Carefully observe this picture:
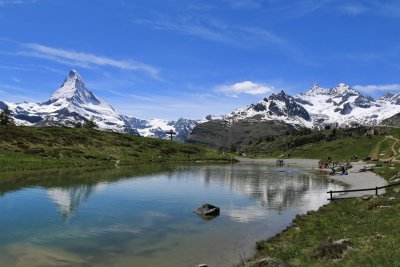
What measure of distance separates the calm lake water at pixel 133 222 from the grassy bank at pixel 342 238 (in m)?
2.36

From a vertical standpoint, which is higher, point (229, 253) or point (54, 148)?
point (54, 148)

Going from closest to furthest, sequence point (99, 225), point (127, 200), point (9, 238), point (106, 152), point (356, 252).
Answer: point (356, 252)
point (9, 238)
point (99, 225)
point (127, 200)
point (106, 152)

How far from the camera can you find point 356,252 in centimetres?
2252

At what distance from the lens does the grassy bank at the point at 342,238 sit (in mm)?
21812

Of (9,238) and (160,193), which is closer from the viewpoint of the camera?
(9,238)

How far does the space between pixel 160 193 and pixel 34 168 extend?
45.9m

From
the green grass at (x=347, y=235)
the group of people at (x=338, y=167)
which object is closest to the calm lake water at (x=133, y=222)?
the green grass at (x=347, y=235)

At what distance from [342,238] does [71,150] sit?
12021 cm

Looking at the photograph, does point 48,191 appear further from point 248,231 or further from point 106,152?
point 106,152

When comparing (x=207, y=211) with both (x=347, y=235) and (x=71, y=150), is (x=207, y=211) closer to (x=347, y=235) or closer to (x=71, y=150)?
(x=347, y=235)

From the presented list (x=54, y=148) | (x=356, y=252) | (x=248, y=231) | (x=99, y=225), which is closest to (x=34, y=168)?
(x=54, y=148)

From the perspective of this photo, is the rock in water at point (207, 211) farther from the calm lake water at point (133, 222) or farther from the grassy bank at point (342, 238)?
the grassy bank at point (342, 238)

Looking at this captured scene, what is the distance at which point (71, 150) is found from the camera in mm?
136125

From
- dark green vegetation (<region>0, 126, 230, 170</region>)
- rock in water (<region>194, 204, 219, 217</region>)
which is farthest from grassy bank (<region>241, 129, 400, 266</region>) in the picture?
dark green vegetation (<region>0, 126, 230, 170</region>)
